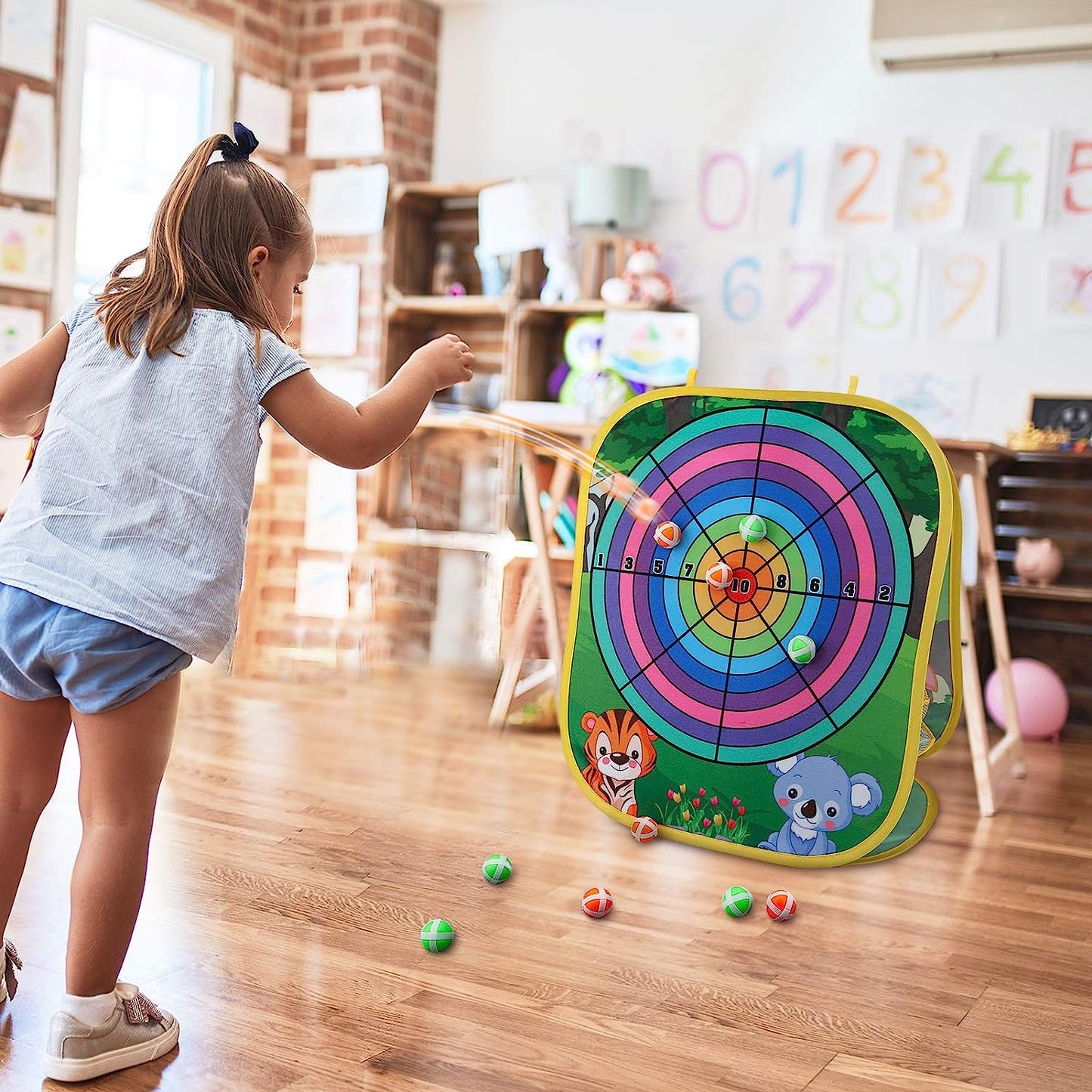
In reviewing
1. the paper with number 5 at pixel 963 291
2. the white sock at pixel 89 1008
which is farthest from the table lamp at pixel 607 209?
the white sock at pixel 89 1008

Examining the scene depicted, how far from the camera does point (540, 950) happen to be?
149 centimetres

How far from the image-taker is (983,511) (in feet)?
8.16

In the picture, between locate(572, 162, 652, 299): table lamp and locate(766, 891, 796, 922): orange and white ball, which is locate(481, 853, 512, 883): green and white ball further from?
locate(572, 162, 652, 299): table lamp

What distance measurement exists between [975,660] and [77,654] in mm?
1887

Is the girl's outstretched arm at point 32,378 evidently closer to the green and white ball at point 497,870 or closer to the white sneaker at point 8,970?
the white sneaker at point 8,970

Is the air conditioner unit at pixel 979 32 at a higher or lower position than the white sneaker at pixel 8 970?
higher

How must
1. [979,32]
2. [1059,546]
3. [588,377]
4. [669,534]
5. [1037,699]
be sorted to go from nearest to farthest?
[669,534], [1037,699], [979,32], [1059,546], [588,377]

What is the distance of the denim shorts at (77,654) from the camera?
1.12 meters

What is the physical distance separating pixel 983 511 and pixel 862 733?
0.84 m

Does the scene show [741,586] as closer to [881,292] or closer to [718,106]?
[881,292]

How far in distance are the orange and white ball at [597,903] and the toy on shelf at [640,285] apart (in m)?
2.09

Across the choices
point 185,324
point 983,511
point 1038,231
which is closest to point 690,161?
point 1038,231

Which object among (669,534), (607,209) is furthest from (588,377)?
(669,534)

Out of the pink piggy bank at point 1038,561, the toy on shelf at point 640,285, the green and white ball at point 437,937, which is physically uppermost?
the toy on shelf at point 640,285
